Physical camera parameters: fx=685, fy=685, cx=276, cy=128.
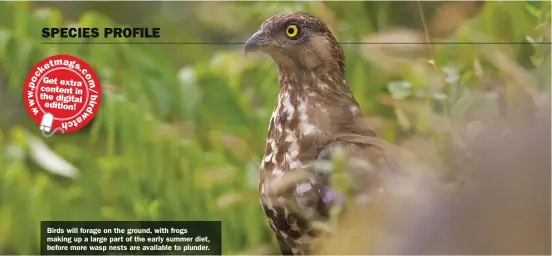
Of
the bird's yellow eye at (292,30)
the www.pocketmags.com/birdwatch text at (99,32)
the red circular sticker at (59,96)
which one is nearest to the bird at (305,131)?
the bird's yellow eye at (292,30)

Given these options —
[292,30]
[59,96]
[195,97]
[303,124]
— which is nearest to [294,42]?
[292,30]

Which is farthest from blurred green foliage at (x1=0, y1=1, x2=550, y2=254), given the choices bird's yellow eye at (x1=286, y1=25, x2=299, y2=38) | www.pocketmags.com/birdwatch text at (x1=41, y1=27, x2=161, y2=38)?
bird's yellow eye at (x1=286, y1=25, x2=299, y2=38)

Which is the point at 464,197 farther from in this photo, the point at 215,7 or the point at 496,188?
the point at 215,7

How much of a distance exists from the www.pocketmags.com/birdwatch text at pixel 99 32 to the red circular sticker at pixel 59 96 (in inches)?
2.3

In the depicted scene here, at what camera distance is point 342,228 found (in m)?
1.25

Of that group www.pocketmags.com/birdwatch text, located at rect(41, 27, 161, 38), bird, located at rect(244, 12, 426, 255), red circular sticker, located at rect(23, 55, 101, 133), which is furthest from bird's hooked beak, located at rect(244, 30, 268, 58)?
red circular sticker, located at rect(23, 55, 101, 133)

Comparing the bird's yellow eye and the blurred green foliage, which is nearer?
the bird's yellow eye

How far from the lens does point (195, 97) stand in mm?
1758

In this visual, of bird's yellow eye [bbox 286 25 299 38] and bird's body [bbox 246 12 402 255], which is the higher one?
bird's yellow eye [bbox 286 25 299 38]

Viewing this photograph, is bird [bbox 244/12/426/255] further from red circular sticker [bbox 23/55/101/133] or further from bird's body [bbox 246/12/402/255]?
red circular sticker [bbox 23/55/101/133]

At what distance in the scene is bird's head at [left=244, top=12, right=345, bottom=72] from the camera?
1638 millimetres

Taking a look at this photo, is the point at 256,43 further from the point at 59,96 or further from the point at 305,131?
the point at 59,96

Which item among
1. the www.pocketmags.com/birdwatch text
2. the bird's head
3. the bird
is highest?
the www.pocketmags.com/birdwatch text

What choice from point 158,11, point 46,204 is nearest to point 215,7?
point 158,11
